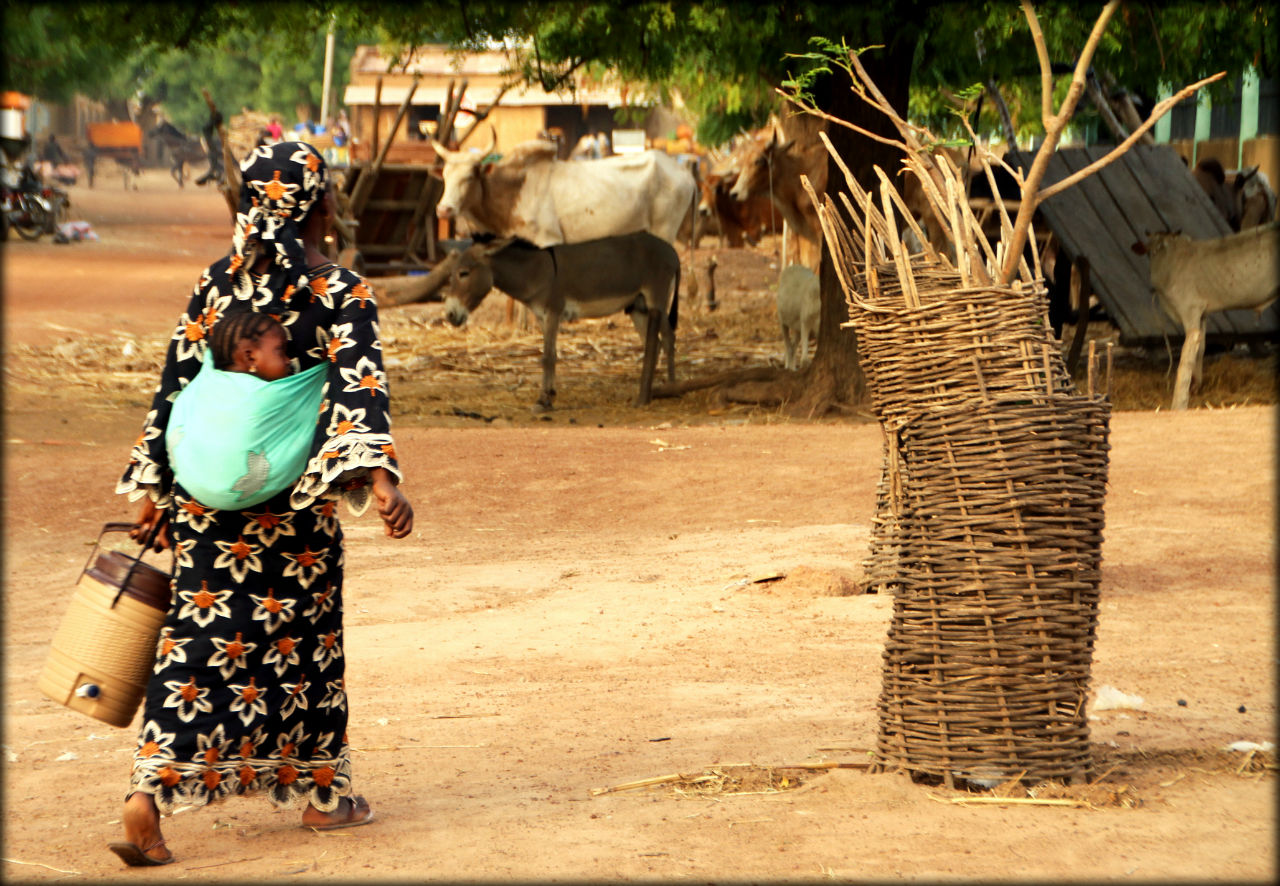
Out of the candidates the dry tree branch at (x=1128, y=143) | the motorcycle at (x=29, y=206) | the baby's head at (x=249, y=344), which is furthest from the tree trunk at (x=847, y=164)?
the motorcycle at (x=29, y=206)

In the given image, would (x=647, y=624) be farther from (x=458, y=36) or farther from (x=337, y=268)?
(x=458, y=36)

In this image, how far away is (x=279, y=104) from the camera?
52375mm

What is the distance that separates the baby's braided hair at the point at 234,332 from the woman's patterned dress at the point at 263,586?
0.24ft

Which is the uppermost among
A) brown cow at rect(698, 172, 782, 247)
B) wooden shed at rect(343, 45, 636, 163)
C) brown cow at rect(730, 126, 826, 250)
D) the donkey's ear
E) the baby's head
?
wooden shed at rect(343, 45, 636, 163)

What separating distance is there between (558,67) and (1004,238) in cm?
951

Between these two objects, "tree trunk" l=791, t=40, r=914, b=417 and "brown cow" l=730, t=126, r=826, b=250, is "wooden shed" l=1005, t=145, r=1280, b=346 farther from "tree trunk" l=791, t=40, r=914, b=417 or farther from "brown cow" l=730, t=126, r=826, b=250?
"tree trunk" l=791, t=40, r=914, b=417

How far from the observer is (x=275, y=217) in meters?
3.47

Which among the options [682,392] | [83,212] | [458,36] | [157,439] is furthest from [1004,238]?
[83,212]

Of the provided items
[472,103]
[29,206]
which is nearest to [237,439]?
[29,206]

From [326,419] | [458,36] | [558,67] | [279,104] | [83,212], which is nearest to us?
[326,419]

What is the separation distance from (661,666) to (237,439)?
2.57m

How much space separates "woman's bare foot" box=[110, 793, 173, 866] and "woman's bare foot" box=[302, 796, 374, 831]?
41 cm

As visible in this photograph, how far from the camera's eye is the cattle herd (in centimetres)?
1237

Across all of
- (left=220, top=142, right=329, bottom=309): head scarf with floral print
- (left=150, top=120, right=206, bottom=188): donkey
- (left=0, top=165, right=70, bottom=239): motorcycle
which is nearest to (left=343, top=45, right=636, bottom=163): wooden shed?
(left=0, top=165, right=70, bottom=239): motorcycle
